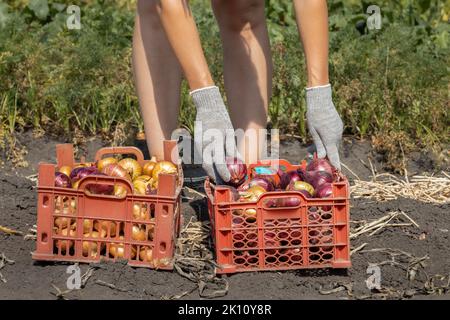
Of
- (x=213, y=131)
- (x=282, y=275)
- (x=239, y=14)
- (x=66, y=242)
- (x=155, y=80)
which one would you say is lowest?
(x=282, y=275)

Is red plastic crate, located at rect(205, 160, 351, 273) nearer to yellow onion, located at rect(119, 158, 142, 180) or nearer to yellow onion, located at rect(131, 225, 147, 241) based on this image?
yellow onion, located at rect(131, 225, 147, 241)

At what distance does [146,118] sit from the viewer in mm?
4355

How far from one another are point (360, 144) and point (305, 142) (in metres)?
0.29

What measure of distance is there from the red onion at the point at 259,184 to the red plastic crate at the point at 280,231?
21cm

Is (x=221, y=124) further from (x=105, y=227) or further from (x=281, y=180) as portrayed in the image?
(x=105, y=227)

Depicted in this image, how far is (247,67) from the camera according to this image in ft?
14.4

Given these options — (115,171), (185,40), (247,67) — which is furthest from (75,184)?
(247,67)

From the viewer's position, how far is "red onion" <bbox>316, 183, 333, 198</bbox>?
364 centimetres

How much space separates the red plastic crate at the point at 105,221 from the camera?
3586 mm

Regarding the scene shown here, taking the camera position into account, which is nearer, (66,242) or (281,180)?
(66,242)

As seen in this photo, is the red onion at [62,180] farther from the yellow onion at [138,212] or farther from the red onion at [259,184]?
the red onion at [259,184]

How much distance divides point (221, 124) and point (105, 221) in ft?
1.86

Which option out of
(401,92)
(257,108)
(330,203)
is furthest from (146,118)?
(401,92)

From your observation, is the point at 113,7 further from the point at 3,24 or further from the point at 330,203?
the point at 330,203
